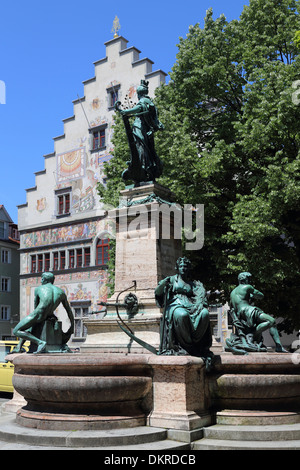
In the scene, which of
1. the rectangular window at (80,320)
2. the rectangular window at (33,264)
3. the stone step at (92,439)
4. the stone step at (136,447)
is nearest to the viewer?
the stone step at (136,447)

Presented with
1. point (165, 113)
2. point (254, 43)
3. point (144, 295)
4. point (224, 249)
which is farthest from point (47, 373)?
point (254, 43)

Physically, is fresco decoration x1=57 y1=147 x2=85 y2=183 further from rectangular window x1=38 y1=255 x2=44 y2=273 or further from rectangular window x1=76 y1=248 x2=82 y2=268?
rectangular window x1=38 y1=255 x2=44 y2=273

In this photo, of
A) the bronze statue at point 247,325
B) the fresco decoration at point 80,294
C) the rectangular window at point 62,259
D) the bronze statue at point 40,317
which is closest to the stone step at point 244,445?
the bronze statue at point 247,325

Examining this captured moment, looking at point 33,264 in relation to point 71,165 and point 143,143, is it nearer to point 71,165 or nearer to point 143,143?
point 71,165

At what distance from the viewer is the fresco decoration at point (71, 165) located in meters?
37.6

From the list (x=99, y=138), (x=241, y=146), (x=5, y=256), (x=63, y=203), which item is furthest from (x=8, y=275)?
(x=241, y=146)

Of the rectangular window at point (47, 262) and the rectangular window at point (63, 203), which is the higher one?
the rectangular window at point (63, 203)

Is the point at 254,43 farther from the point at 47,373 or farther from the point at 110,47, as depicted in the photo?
the point at 110,47

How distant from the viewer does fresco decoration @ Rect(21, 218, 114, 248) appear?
36250 mm

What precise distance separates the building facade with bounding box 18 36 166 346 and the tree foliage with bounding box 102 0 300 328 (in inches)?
579

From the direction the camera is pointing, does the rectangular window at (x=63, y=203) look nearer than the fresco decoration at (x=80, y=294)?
No

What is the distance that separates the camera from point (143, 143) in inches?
429

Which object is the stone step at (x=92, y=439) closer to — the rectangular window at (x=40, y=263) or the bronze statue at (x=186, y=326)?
the bronze statue at (x=186, y=326)

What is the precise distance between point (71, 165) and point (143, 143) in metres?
27.9
